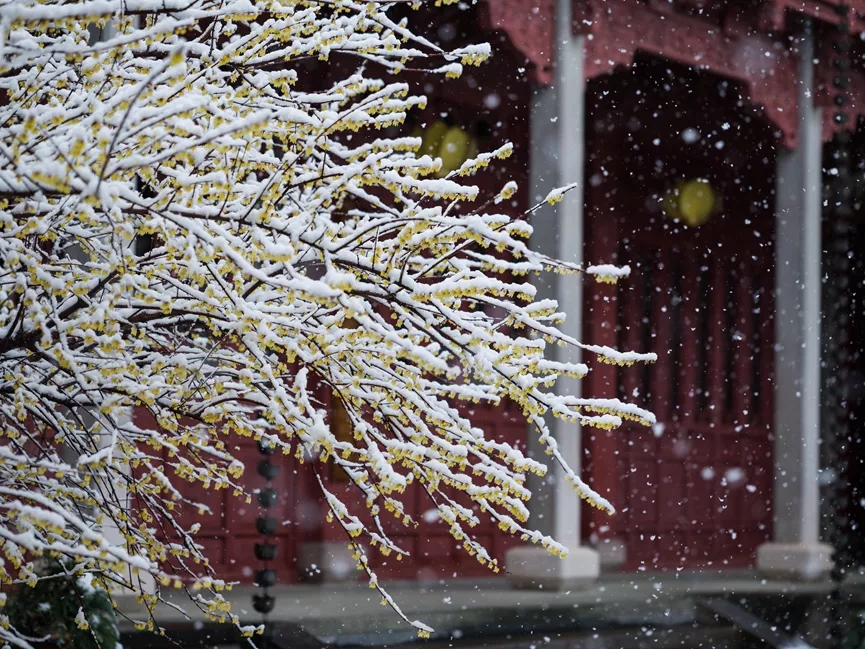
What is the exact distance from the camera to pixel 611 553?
1080 centimetres

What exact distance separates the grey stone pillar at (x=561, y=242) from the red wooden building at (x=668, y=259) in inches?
0.6

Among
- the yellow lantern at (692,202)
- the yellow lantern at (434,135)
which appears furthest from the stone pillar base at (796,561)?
the yellow lantern at (434,135)

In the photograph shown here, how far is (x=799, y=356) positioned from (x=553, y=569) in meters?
3.16

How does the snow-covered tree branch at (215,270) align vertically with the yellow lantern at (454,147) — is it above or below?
below

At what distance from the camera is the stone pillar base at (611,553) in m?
10.7

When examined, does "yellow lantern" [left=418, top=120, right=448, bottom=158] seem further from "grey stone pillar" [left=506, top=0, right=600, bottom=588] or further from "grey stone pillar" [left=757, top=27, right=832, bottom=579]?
"grey stone pillar" [left=757, top=27, right=832, bottom=579]

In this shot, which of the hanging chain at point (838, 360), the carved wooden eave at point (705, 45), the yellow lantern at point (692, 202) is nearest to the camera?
the hanging chain at point (838, 360)

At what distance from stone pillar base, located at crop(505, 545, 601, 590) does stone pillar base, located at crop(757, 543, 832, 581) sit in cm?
236

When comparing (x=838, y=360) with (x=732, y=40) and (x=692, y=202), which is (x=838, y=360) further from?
(x=692, y=202)

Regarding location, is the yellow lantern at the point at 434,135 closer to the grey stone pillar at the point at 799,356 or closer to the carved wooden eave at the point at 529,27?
the carved wooden eave at the point at 529,27

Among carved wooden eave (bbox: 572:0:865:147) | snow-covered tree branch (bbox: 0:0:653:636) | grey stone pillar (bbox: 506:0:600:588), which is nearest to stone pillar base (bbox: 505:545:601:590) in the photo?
grey stone pillar (bbox: 506:0:600:588)

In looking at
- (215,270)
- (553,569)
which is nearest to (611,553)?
(553,569)

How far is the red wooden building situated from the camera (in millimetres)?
8188

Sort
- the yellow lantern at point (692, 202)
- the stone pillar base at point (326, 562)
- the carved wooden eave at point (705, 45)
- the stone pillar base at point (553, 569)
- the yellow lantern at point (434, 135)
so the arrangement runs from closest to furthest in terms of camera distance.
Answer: the stone pillar base at point (553, 569), the carved wooden eave at point (705, 45), the stone pillar base at point (326, 562), the yellow lantern at point (434, 135), the yellow lantern at point (692, 202)
